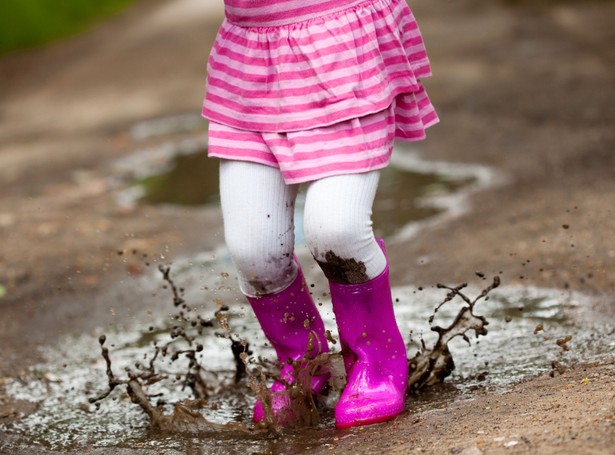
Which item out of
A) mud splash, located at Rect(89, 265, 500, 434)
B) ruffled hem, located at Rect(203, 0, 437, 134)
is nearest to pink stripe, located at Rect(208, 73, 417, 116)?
ruffled hem, located at Rect(203, 0, 437, 134)

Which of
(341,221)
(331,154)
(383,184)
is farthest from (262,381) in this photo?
(383,184)

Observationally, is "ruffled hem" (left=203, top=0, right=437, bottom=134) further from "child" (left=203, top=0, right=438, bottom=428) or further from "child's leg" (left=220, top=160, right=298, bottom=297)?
"child's leg" (left=220, top=160, right=298, bottom=297)

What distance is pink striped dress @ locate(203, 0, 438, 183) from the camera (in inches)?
99.4

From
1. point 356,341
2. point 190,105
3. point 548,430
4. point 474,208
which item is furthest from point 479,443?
point 190,105

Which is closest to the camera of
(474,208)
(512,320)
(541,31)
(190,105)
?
(512,320)

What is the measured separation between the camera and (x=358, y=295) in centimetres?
266

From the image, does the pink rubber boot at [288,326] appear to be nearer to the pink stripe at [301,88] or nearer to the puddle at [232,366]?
the puddle at [232,366]

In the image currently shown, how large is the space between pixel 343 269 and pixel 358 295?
3.6 inches

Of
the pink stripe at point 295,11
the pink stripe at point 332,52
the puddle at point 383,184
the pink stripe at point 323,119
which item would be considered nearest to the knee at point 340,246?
the pink stripe at point 323,119

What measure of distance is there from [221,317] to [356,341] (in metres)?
A: 0.38

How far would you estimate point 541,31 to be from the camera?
10383mm

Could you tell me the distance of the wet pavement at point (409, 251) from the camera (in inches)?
105

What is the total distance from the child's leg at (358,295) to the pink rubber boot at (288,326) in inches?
5.6

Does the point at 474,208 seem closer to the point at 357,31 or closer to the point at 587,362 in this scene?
the point at 587,362
